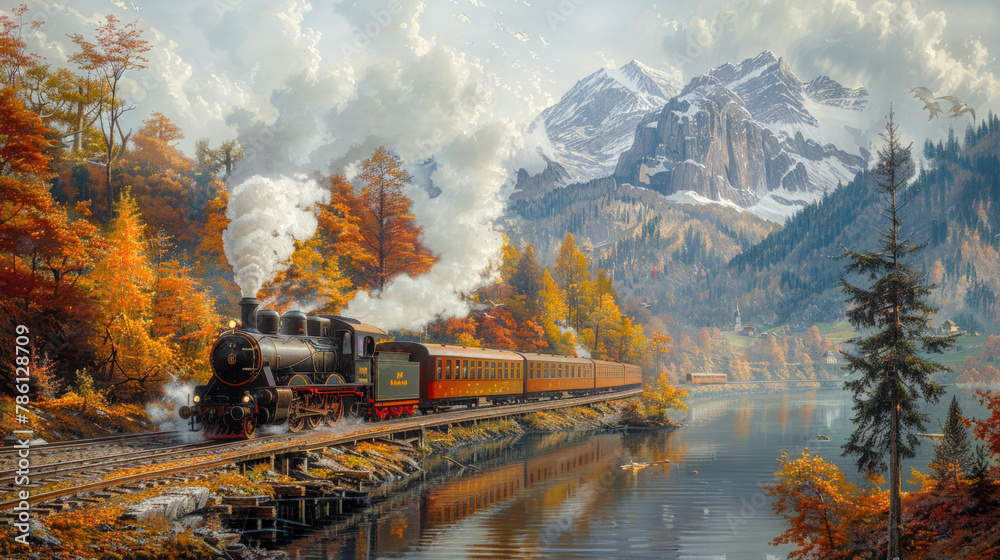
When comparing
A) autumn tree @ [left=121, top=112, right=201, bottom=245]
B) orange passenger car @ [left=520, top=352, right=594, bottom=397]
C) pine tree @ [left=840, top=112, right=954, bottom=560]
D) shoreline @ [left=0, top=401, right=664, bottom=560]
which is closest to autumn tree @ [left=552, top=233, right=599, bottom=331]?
orange passenger car @ [left=520, top=352, right=594, bottom=397]

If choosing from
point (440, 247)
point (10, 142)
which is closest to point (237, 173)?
point (440, 247)

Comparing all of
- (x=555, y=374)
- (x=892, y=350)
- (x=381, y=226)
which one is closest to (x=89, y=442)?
(x=892, y=350)

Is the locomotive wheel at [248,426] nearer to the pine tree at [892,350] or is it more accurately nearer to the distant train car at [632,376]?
the pine tree at [892,350]

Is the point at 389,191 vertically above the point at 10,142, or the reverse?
the point at 389,191

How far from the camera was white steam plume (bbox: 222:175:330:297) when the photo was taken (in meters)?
32.3

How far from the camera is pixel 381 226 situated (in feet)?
169

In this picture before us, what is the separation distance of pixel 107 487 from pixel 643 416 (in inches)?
1913

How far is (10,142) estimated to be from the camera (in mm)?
26391

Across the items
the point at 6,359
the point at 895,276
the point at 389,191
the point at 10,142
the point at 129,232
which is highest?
the point at 389,191

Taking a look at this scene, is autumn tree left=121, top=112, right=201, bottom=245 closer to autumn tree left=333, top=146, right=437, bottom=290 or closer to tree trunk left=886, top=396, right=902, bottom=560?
autumn tree left=333, top=146, right=437, bottom=290

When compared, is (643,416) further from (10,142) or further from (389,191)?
(10,142)

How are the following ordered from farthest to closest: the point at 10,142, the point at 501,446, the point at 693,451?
1. the point at 693,451
2. the point at 501,446
3. the point at 10,142

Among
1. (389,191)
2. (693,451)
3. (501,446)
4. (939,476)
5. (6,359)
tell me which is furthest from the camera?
(389,191)

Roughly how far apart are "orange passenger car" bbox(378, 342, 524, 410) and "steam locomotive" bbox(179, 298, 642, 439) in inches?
2.4
